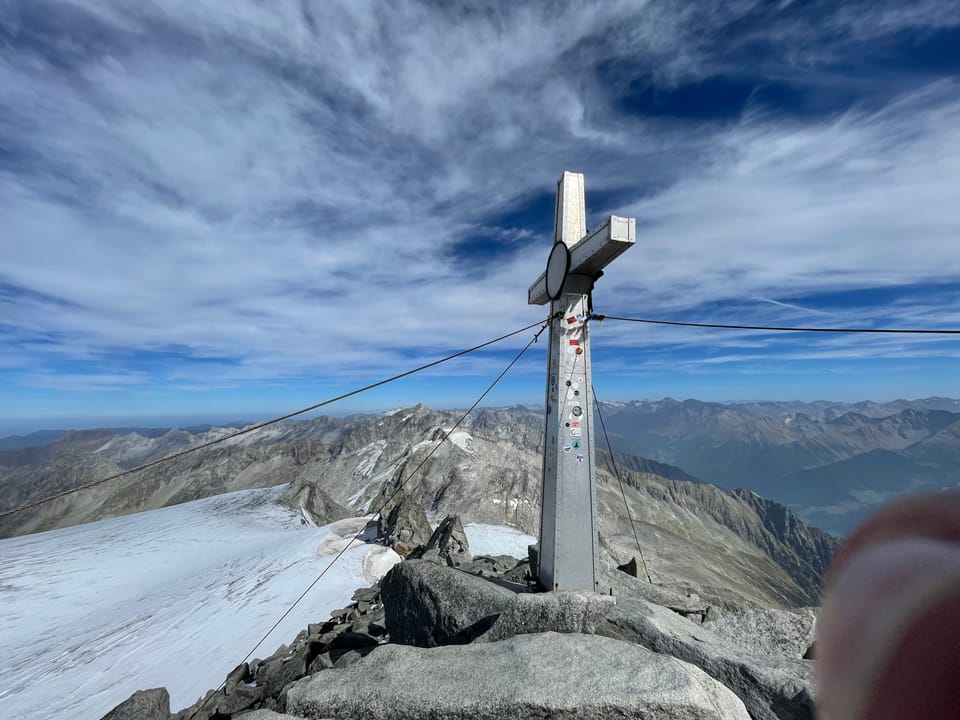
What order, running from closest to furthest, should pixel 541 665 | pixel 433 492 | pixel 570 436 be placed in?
pixel 541 665 < pixel 570 436 < pixel 433 492

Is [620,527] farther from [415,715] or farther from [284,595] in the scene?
[415,715]

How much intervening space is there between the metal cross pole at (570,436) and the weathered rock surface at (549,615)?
4.01 feet

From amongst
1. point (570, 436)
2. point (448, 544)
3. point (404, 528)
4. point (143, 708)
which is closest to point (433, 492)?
point (404, 528)

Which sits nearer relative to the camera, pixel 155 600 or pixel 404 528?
pixel 155 600

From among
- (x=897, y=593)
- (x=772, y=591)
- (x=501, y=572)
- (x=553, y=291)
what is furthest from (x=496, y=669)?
(x=772, y=591)

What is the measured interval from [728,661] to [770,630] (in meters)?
4.47

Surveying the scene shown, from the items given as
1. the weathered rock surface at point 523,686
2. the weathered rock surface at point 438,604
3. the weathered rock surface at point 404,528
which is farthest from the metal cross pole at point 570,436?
the weathered rock surface at point 404,528

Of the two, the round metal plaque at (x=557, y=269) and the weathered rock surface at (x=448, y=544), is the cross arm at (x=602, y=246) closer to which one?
the round metal plaque at (x=557, y=269)

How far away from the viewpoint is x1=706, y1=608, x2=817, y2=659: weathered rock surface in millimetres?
9859

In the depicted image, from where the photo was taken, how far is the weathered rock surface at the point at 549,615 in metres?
8.22

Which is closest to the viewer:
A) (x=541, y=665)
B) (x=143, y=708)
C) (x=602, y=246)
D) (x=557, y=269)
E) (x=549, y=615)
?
(x=541, y=665)

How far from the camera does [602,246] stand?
916cm

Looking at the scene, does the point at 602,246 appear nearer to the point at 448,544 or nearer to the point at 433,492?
the point at 448,544

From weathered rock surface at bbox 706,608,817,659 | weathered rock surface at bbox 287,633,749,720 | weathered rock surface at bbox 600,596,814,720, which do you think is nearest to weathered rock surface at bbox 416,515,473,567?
weathered rock surface at bbox 706,608,817,659
